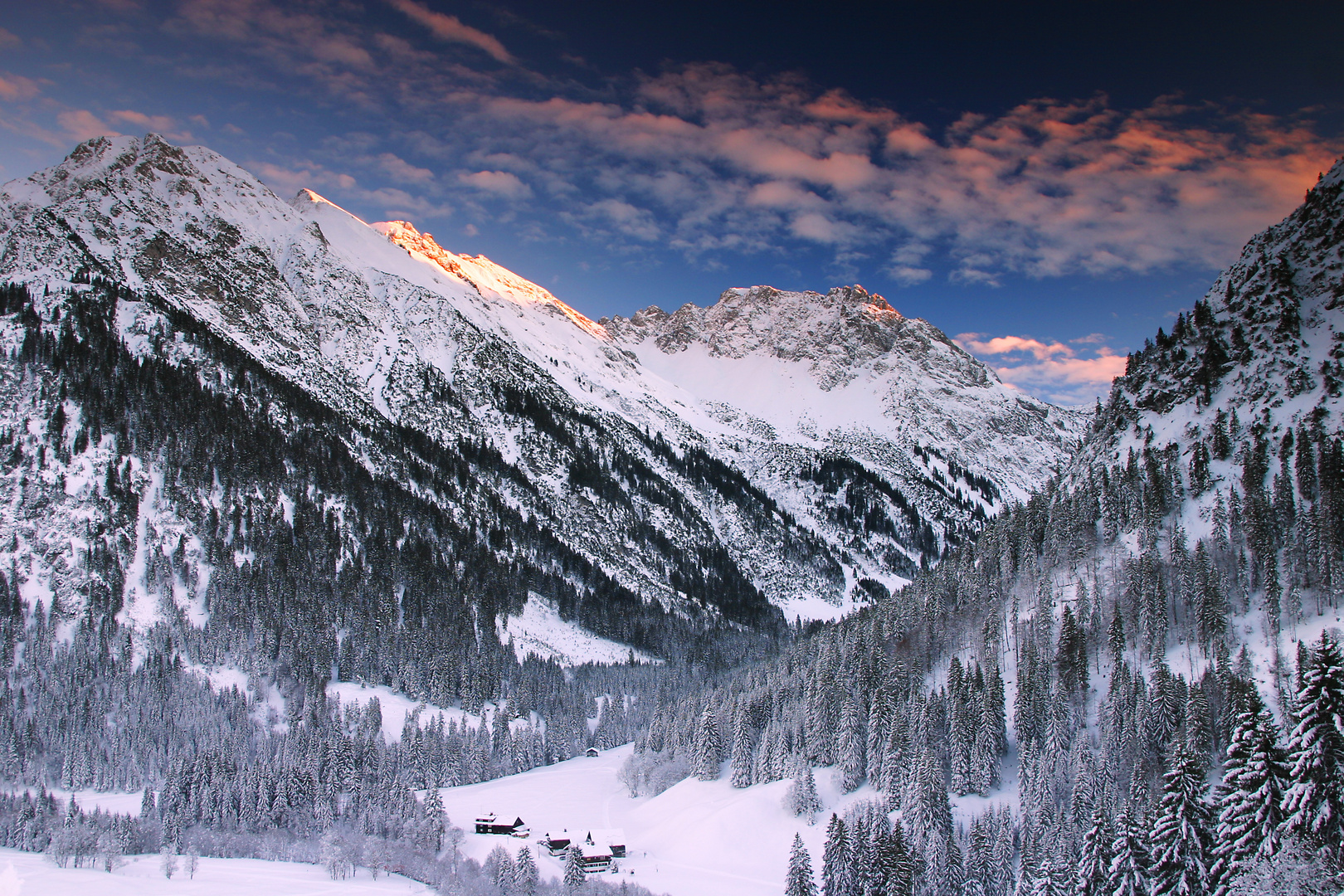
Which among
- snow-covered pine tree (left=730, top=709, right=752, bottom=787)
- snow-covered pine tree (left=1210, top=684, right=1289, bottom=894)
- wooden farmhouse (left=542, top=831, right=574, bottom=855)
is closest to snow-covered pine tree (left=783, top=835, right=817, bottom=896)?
wooden farmhouse (left=542, top=831, right=574, bottom=855)

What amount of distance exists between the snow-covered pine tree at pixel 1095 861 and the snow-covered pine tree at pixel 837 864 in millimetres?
19144

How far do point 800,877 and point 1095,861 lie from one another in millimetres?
23697

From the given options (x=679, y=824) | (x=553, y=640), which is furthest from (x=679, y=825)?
(x=553, y=640)

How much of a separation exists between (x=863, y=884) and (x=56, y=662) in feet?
411

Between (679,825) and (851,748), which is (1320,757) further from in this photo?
(679,825)

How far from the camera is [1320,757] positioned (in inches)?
1428

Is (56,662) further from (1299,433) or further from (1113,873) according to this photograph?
(1299,433)

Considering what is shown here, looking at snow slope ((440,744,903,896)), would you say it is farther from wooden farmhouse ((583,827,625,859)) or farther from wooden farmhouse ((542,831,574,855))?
wooden farmhouse ((583,827,625,859))

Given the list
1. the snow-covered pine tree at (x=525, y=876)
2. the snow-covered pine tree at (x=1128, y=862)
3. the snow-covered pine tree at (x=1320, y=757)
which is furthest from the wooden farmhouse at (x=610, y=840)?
the snow-covered pine tree at (x=1320, y=757)

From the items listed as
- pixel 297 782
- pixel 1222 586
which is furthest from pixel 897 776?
pixel 297 782

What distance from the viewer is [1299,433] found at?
94.1m

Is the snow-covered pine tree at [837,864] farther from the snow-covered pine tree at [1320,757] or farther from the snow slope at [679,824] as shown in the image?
the snow-covered pine tree at [1320,757]

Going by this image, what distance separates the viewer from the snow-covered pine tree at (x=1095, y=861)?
50281 mm

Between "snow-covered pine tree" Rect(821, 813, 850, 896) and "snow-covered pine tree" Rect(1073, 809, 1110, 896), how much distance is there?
19.1 metres
